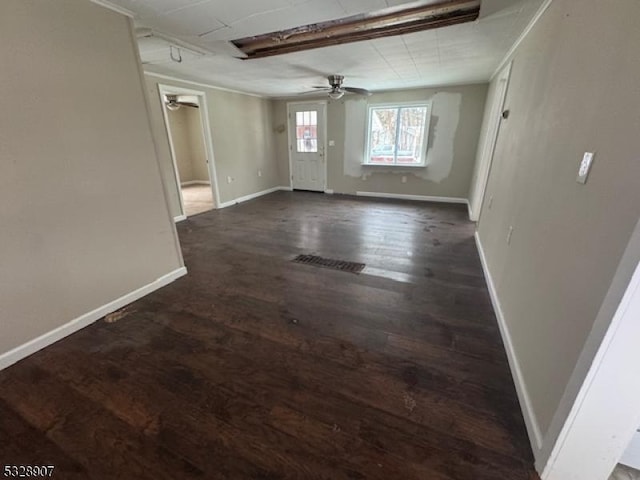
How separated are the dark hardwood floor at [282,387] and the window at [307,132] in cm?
470

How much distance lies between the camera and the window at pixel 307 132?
6.54 m

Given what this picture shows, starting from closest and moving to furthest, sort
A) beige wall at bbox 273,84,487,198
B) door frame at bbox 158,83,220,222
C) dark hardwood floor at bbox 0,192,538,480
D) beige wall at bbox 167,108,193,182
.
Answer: dark hardwood floor at bbox 0,192,538,480
door frame at bbox 158,83,220,222
beige wall at bbox 273,84,487,198
beige wall at bbox 167,108,193,182

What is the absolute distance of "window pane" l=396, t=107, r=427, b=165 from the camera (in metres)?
5.64

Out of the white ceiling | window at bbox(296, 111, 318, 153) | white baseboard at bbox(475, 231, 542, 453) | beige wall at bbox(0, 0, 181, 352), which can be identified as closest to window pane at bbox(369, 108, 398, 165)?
the white ceiling

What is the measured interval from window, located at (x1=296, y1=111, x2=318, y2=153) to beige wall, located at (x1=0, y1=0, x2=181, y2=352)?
15.6 feet

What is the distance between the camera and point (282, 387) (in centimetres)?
156

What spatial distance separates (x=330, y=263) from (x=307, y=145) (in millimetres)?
4532

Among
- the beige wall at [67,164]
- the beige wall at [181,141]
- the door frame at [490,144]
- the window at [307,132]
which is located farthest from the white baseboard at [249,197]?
the door frame at [490,144]

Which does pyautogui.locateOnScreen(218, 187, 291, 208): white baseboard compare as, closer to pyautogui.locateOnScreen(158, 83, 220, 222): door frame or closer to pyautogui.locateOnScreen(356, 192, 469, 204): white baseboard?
pyautogui.locateOnScreen(158, 83, 220, 222): door frame

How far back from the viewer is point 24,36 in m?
1.61

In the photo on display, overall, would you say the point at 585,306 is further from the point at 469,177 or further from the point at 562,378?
the point at 469,177

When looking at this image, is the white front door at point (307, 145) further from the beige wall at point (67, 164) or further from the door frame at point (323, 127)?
the beige wall at point (67, 164)

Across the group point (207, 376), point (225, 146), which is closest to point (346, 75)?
point (225, 146)

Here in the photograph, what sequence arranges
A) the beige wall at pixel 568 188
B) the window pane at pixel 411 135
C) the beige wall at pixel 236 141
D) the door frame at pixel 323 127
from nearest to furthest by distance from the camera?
the beige wall at pixel 568 188, the beige wall at pixel 236 141, the window pane at pixel 411 135, the door frame at pixel 323 127
